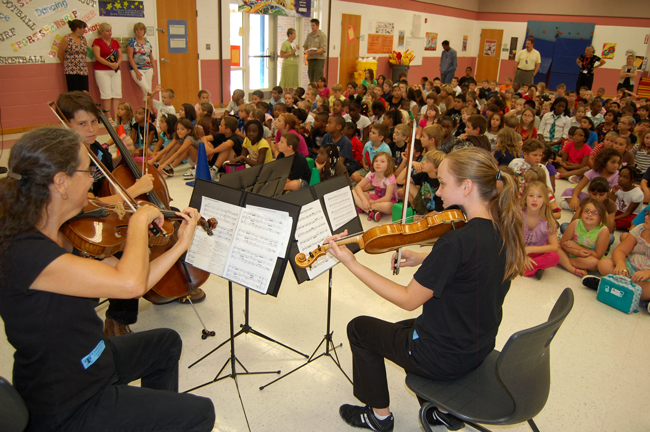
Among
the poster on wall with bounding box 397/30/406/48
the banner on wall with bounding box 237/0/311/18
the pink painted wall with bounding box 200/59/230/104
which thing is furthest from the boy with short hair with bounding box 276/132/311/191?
the poster on wall with bounding box 397/30/406/48

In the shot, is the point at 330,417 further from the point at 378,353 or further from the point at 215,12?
the point at 215,12

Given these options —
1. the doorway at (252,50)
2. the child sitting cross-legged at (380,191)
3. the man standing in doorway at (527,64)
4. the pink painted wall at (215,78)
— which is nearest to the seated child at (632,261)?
the child sitting cross-legged at (380,191)

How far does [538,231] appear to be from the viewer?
383 cm

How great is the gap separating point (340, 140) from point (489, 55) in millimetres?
14597

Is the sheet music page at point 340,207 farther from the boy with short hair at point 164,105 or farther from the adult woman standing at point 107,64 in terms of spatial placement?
the adult woman standing at point 107,64

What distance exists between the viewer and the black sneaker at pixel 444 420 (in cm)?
224

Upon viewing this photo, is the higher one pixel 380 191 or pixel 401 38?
pixel 401 38

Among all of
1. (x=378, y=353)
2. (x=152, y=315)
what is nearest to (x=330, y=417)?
(x=378, y=353)

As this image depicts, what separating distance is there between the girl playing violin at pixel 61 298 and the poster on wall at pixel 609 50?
1741 cm

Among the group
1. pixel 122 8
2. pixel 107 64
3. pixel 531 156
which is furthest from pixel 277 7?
pixel 531 156

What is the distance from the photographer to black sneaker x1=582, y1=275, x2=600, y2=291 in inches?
142

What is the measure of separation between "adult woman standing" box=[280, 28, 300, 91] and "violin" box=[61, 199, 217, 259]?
932 centimetres

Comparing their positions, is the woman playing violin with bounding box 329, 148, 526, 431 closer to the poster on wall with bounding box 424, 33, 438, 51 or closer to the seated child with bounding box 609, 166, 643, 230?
the seated child with bounding box 609, 166, 643, 230

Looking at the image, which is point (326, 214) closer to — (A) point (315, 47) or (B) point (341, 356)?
(B) point (341, 356)
